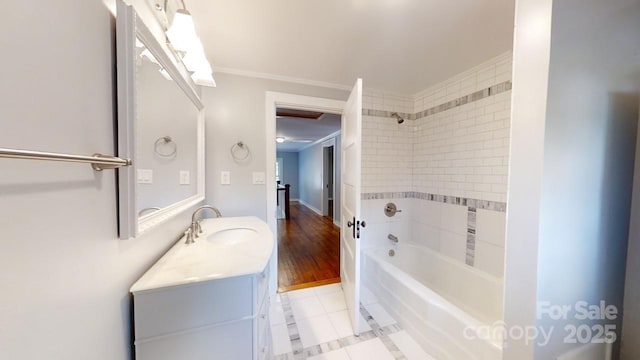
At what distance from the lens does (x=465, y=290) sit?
199 centimetres

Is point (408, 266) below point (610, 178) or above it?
below

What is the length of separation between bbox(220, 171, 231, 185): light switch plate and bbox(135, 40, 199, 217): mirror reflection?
370 millimetres

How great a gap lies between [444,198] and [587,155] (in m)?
1.52

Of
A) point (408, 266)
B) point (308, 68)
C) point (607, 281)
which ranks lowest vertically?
point (408, 266)

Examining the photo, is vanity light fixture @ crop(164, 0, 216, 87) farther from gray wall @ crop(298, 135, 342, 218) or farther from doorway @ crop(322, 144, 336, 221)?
doorway @ crop(322, 144, 336, 221)

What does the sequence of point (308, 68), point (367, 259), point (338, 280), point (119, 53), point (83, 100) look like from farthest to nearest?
point (338, 280) → point (367, 259) → point (308, 68) → point (119, 53) → point (83, 100)

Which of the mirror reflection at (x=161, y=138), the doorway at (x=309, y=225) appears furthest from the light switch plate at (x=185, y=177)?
the doorway at (x=309, y=225)

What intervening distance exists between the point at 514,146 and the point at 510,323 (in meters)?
0.72

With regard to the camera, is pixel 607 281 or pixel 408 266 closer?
pixel 607 281

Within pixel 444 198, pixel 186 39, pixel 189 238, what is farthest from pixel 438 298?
pixel 186 39

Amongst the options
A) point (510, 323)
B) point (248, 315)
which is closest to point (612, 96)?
point (510, 323)

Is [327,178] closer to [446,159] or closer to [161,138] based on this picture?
[446,159]

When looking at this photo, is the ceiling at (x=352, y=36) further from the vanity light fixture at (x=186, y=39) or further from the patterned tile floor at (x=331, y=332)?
the patterned tile floor at (x=331, y=332)

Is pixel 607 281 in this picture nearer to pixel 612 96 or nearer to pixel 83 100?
pixel 612 96
